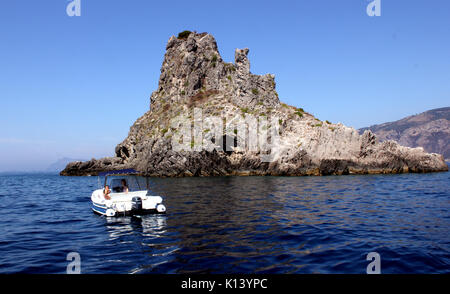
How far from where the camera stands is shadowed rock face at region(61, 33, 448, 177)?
5878 centimetres

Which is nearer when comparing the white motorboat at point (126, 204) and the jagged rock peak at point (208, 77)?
the white motorboat at point (126, 204)

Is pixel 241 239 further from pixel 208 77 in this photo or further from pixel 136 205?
pixel 208 77

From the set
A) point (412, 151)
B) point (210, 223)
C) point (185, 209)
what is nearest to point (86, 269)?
point (210, 223)

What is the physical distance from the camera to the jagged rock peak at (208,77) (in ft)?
265

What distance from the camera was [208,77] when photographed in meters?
87.9

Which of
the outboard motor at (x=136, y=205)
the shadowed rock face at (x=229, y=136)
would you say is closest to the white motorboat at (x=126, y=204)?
the outboard motor at (x=136, y=205)

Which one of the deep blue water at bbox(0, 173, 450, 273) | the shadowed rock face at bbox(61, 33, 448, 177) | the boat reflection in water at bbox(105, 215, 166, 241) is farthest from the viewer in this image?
the shadowed rock face at bbox(61, 33, 448, 177)

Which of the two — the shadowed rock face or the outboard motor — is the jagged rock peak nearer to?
the shadowed rock face

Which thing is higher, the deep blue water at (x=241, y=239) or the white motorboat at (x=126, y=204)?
the white motorboat at (x=126, y=204)

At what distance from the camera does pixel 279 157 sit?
6031cm

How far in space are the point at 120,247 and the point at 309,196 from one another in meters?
18.9

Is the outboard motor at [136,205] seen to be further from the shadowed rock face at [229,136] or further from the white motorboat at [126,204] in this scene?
the shadowed rock face at [229,136]

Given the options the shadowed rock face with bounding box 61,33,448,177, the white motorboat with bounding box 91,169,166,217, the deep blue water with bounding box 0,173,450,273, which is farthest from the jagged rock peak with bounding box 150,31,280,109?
the deep blue water with bounding box 0,173,450,273
